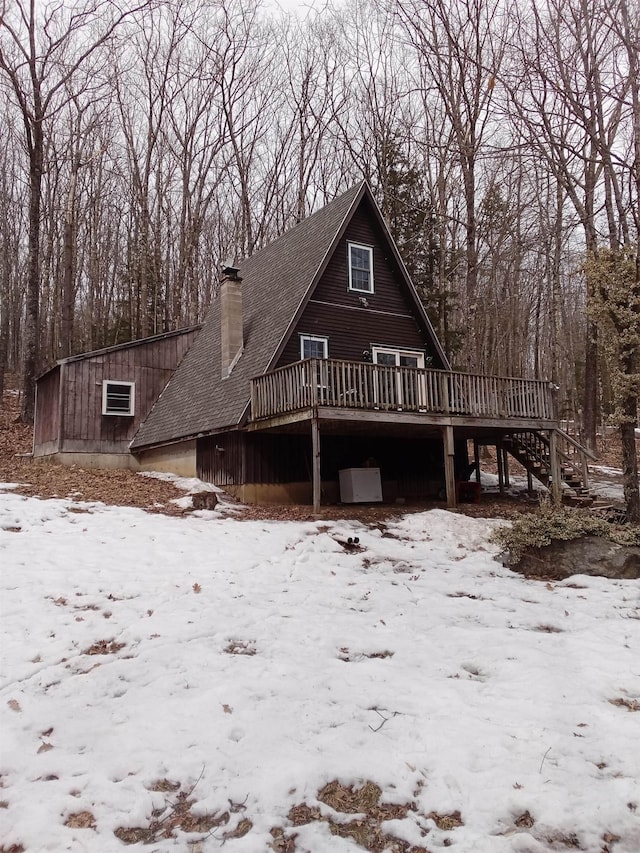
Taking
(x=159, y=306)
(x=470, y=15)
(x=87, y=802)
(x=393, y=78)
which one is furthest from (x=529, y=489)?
(x=159, y=306)

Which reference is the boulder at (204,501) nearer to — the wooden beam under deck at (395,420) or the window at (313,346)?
the wooden beam under deck at (395,420)

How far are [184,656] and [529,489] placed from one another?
15443 millimetres

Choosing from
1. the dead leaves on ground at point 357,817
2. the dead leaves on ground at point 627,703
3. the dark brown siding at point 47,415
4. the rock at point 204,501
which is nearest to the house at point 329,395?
the dark brown siding at point 47,415

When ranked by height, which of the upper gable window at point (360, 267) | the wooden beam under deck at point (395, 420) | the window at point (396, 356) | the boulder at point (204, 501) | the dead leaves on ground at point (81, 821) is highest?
the upper gable window at point (360, 267)

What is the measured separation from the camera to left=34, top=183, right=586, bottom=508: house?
1330 cm

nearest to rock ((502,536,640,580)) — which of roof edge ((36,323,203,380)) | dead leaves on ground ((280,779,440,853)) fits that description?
dead leaves on ground ((280,779,440,853))

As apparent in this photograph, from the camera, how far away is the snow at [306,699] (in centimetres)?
328

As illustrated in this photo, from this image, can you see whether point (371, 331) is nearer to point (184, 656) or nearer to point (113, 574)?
point (113, 574)

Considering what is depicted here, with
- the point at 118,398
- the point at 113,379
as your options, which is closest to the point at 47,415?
the point at 118,398

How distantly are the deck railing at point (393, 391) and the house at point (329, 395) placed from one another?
34mm

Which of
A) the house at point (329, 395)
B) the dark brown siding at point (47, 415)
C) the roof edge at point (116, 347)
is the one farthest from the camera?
the dark brown siding at point (47, 415)

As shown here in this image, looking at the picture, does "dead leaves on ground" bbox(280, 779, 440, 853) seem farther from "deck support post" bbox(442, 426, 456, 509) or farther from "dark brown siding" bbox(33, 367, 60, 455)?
"dark brown siding" bbox(33, 367, 60, 455)

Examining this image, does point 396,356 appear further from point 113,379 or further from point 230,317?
point 113,379

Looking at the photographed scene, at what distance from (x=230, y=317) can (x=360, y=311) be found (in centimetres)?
377
